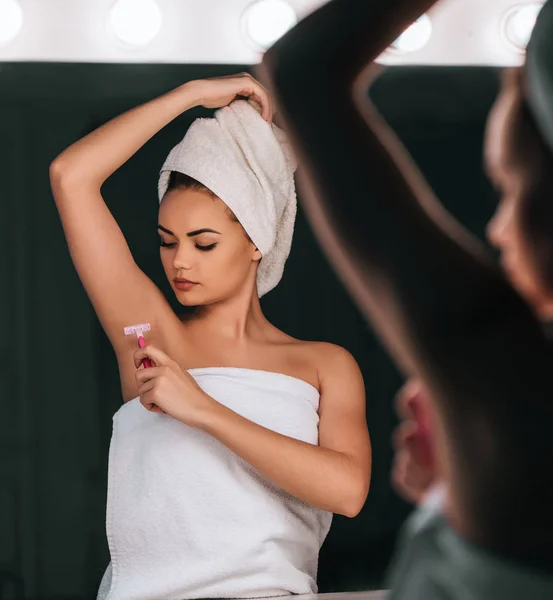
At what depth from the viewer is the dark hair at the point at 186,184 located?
0.94 meters

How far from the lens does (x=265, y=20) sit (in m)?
1.02

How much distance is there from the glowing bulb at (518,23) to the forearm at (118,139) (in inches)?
16.5

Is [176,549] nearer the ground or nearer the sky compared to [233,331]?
nearer the ground

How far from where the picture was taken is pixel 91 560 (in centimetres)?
96

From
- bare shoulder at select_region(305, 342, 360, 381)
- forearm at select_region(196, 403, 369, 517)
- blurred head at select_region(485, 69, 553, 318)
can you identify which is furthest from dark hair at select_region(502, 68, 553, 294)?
bare shoulder at select_region(305, 342, 360, 381)

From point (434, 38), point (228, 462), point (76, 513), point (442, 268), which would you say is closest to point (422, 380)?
point (442, 268)

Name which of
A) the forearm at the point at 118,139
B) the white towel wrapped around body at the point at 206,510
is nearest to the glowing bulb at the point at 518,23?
the forearm at the point at 118,139

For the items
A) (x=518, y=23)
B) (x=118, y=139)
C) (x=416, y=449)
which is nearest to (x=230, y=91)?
(x=118, y=139)

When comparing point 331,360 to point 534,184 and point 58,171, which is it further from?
point 534,184

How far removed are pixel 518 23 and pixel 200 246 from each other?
1.67ft

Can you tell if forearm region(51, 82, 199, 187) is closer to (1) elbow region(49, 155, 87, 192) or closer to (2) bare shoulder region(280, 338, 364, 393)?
(1) elbow region(49, 155, 87, 192)

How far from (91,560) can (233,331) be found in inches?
11.8

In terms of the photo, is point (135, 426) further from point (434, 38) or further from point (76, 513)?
point (434, 38)

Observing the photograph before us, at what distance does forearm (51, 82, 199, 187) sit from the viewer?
3.00 ft
